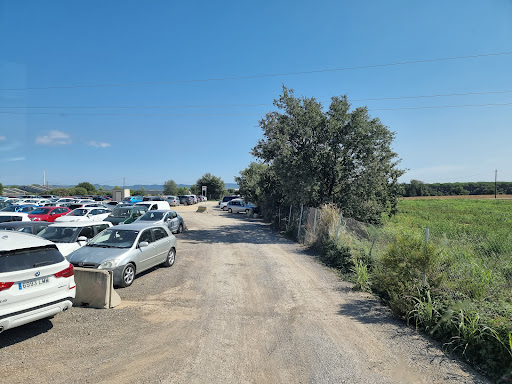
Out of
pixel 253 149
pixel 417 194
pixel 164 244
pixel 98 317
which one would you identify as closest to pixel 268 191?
pixel 253 149

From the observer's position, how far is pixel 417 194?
9519 centimetres

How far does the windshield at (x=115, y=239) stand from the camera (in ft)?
28.2

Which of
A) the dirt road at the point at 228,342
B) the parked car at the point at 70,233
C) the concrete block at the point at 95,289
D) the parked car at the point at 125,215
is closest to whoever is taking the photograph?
the dirt road at the point at 228,342

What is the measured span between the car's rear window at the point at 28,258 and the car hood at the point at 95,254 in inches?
88.8

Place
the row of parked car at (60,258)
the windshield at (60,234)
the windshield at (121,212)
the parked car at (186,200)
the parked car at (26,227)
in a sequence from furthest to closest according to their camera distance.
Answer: the parked car at (186,200), the windshield at (121,212), the parked car at (26,227), the windshield at (60,234), the row of parked car at (60,258)

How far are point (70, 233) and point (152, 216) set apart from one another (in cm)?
A: 792

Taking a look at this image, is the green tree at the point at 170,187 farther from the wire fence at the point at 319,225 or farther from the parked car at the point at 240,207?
the wire fence at the point at 319,225

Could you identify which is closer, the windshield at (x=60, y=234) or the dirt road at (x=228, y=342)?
the dirt road at (x=228, y=342)

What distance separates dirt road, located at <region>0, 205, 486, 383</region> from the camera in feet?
13.6

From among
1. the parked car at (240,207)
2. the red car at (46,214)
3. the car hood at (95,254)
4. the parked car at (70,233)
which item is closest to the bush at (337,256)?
the car hood at (95,254)

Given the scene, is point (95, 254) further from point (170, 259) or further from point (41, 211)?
point (41, 211)

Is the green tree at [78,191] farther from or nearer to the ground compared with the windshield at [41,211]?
farther from the ground

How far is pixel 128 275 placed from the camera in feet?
26.7

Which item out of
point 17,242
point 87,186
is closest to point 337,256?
point 17,242
